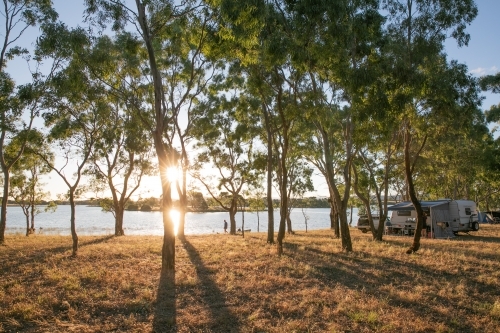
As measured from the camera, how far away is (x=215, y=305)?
7.89m

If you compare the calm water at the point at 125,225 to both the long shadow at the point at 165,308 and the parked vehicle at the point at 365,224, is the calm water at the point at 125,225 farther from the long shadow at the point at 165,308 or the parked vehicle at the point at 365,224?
the long shadow at the point at 165,308

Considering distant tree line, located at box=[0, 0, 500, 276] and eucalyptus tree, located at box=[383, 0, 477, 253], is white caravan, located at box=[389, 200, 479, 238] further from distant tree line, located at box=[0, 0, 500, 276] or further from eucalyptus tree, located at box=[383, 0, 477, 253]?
eucalyptus tree, located at box=[383, 0, 477, 253]

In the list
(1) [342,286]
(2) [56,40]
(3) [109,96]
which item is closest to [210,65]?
(3) [109,96]

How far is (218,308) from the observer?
7695 mm

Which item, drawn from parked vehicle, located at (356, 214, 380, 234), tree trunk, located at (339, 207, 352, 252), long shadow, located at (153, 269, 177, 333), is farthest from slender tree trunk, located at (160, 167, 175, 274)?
parked vehicle, located at (356, 214, 380, 234)

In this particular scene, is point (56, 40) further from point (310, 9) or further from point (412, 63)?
point (412, 63)

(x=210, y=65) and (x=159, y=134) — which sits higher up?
(x=210, y=65)

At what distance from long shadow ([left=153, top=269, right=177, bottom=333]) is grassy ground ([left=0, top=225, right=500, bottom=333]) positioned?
0.02m

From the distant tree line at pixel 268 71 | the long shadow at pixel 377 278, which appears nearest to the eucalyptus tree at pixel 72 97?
the distant tree line at pixel 268 71

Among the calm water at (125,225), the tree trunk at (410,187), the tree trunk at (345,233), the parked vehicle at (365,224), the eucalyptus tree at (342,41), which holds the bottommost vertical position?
the calm water at (125,225)

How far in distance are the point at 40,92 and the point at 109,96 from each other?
281 cm

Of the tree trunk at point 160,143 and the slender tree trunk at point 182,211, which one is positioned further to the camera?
the slender tree trunk at point 182,211

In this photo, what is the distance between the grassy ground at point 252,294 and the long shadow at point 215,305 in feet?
0.09

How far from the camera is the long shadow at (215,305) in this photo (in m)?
6.55
